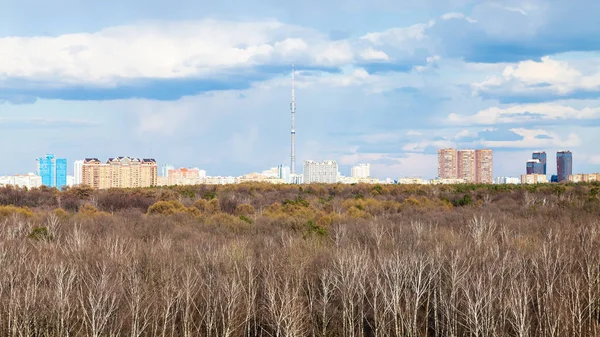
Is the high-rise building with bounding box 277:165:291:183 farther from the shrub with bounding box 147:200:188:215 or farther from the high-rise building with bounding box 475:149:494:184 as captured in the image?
the shrub with bounding box 147:200:188:215

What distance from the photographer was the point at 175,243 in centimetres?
4522

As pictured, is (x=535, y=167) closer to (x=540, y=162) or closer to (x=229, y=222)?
(x=540, y=162)

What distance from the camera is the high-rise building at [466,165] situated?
503ft

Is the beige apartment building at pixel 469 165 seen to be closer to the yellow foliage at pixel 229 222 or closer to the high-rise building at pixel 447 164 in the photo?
the high-rise building at pixel 447 164

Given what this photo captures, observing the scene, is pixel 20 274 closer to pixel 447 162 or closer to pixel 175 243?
pixel 175 243

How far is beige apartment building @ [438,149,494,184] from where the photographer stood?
153 m

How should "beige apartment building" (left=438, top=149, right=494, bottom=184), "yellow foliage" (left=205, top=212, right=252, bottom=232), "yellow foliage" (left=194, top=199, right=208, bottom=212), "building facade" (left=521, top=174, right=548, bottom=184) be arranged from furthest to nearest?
1. "beige apartment building" (left=438, top=149, right=494, bottom=184)
2. "building facade" (left=521, top=174, right=548, bottom=184)
3. "yellow foliage" (left=194, top=199, right=208, bottom=212)
4. "yellow foliage" (left=205, top=212, right=252, bottom=232)

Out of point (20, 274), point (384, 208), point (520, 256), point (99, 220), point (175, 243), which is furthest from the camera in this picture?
point (384, 208)

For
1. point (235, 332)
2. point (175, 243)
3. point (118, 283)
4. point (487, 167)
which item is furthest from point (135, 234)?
point (487, 167)

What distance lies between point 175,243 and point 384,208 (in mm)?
29050

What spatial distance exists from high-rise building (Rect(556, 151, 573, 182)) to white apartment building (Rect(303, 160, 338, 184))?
161 feet

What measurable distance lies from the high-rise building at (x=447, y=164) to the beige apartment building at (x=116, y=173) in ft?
210

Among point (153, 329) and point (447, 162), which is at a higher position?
point (447, 162)

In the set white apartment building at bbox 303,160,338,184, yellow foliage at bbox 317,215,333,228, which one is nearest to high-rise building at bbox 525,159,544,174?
white apartment building at bbox 303,160,338,184
